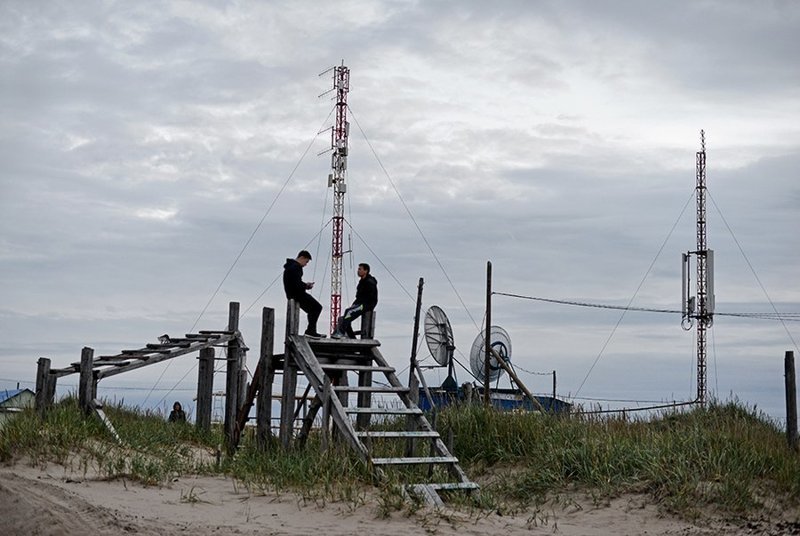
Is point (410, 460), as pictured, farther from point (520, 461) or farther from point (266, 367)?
point (266, 367)

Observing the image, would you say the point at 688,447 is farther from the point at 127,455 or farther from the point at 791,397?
the point at 127,455

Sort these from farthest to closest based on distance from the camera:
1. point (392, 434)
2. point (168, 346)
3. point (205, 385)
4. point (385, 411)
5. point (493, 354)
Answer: point (493, 354) → point (205, 385) → point (168, 346) → point (385, 411) → point (392, 434)

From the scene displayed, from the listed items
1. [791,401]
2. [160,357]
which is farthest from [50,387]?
[791,401]

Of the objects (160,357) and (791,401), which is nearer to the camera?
(791,401)

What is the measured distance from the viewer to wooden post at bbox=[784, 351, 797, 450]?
1584cm

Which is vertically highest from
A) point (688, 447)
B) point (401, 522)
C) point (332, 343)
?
point (332, 343)

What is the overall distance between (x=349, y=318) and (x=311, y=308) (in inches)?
26.1

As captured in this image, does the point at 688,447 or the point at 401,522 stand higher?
the point at 688,447

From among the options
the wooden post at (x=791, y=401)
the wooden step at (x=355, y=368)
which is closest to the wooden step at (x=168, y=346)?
the wooden step at (x=355, y=368)

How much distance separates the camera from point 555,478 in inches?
520

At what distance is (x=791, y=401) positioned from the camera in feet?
53.7

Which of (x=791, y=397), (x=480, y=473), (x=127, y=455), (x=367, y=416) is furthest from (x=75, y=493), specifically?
(x=791, y=397)

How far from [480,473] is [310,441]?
272 cm

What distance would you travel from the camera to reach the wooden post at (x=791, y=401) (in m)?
15.8
